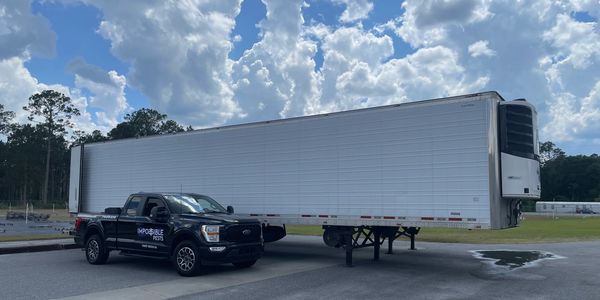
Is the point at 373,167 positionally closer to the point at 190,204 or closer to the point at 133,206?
the point at 190,204

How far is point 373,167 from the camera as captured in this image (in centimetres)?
1204

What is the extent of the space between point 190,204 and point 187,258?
159cm

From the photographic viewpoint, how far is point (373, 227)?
13.0m

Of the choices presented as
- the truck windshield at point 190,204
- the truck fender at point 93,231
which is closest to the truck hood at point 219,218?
the truck windshield at point 190,204

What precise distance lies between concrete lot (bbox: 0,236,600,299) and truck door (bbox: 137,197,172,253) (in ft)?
1.88

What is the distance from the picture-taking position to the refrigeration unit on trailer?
1070 cm

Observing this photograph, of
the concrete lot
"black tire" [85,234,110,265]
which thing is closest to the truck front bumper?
the concrete lot

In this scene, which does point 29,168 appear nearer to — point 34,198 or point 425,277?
point 34,198

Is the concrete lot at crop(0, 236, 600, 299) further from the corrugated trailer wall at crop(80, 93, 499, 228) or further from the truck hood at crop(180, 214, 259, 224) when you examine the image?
the corrugated trailer wall at crop(80, 93, 499, 228)

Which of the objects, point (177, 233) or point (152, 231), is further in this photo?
point (152, 231)

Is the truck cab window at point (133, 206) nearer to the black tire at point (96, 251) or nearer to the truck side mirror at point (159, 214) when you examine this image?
the truck side mirror at point (159, 214)

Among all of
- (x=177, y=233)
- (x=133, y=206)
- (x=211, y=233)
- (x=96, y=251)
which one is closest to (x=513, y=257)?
(x=211, y=233)

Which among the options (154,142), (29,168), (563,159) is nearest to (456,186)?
(154,142)

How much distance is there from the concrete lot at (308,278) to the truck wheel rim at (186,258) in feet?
0.97
